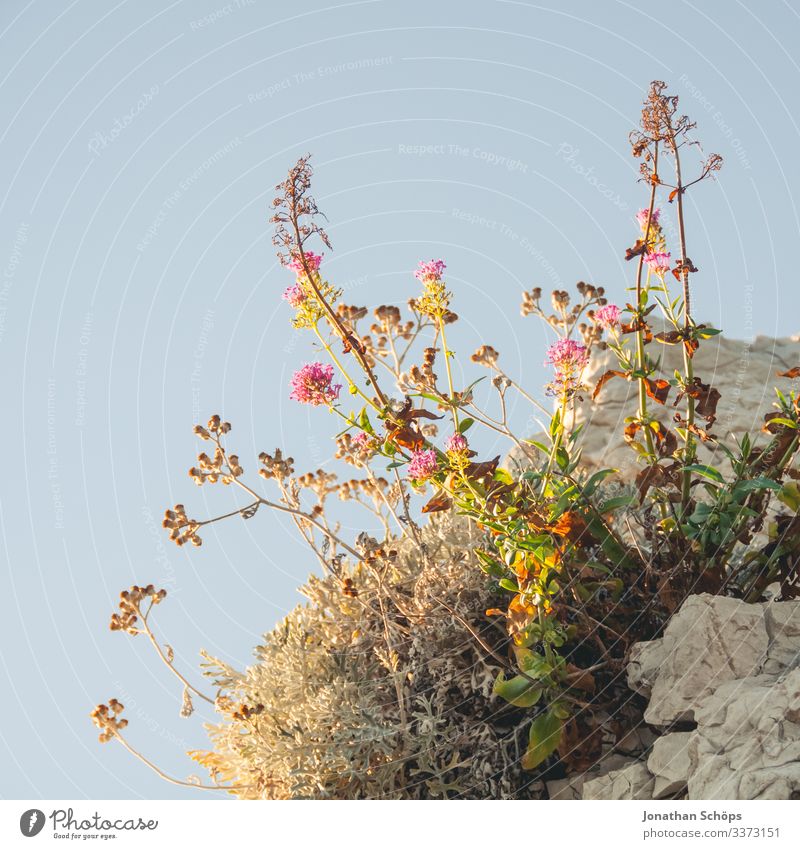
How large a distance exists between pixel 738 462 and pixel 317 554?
1.82m

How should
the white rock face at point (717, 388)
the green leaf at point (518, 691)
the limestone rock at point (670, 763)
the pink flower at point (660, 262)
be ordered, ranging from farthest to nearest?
the white rock face at point (717, 388) → the pink flower at point (660, 262) → the green leaf at point (518, 691) → the limestone rock at point (670, 763)

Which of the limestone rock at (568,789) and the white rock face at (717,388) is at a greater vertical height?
the white rock face at (717,388)

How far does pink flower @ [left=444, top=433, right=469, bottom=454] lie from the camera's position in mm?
3729

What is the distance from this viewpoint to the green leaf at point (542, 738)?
3752mm

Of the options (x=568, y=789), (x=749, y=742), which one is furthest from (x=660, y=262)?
(x=568, y=789)

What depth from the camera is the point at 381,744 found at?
388 cm

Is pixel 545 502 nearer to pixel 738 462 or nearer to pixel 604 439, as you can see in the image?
pixel 738 462

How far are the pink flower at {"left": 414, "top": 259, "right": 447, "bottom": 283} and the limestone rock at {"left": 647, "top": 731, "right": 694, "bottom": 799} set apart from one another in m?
1.84

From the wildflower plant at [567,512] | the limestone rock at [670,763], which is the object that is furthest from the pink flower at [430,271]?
the limestone rock at [670,763]

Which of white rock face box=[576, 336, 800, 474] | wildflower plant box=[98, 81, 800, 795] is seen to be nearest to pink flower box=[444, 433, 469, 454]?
wildflower plant box=[98, 81, 800, 795]

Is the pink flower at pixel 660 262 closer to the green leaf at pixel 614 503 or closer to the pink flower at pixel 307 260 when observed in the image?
the green leaf at pixel 614 503

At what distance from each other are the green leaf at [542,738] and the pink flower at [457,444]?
3.34 ft
